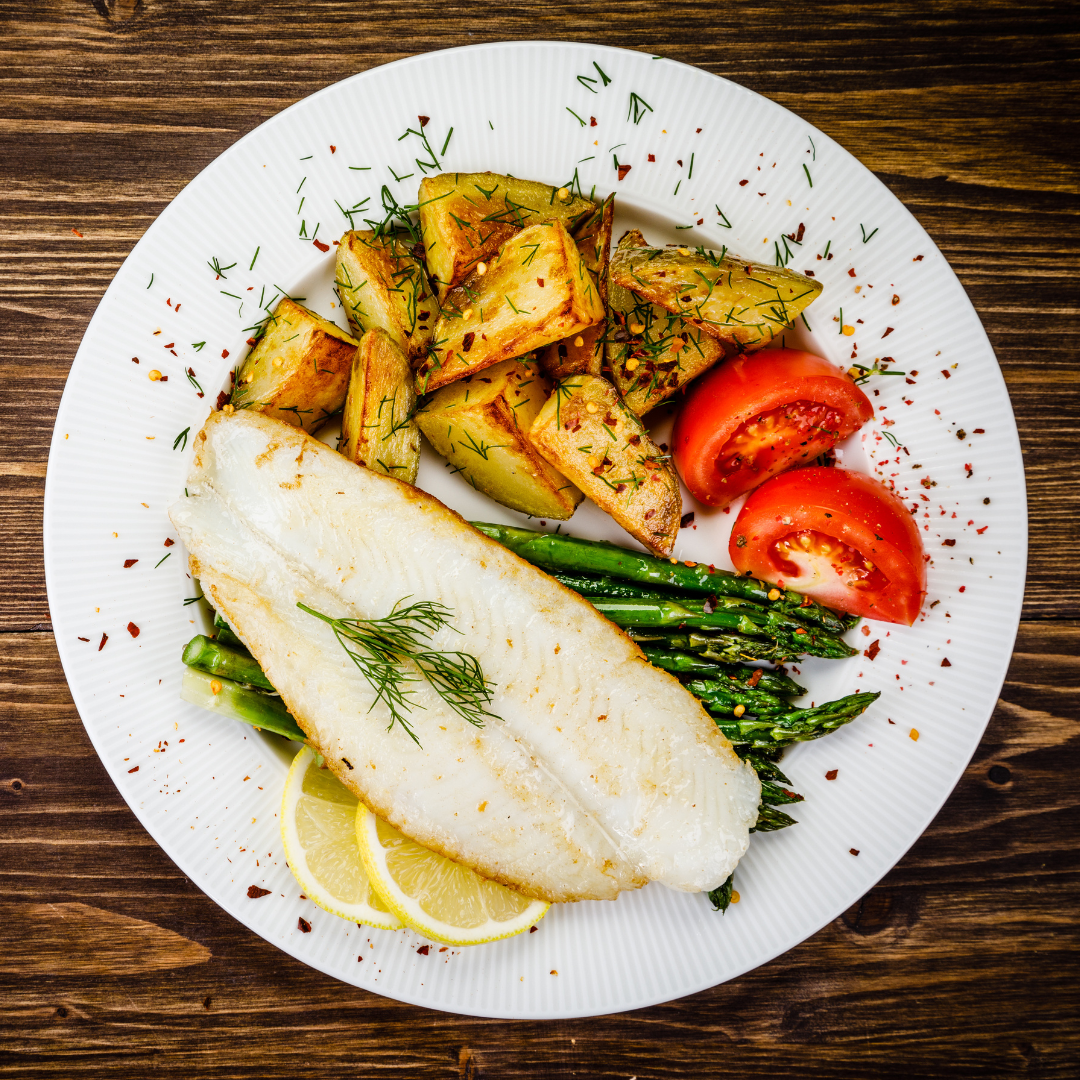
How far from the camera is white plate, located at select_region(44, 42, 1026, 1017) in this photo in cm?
225

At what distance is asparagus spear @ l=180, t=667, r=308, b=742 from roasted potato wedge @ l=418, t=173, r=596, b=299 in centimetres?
147

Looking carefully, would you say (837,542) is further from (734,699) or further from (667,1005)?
(667,1005)

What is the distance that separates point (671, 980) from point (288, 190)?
9.82 feet

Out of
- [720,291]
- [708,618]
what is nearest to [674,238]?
[720,291]

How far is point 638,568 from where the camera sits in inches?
92.0

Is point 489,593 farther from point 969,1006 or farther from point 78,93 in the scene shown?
point 969,1006

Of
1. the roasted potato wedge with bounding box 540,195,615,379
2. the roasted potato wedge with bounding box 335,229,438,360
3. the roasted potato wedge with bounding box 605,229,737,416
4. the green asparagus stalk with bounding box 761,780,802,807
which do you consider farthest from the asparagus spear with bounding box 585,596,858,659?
the roasted potato wedge with bounding box 335,229,438,360

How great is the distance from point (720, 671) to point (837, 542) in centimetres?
59

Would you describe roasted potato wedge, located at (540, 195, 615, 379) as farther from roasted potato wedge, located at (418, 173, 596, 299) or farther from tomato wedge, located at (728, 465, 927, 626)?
→ tomato wedge, located at (728, 465, 927, 626)

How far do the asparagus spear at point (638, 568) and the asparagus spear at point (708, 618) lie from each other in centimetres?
4

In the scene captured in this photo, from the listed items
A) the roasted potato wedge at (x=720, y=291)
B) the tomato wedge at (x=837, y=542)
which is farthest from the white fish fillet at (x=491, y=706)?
the roasted potato wedge at (x=720, y=291)

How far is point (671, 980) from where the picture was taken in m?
2.31

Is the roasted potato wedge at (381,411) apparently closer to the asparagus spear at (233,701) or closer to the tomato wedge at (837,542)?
the asparagus spear at (233,701)

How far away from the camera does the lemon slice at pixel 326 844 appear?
7.22 ft
